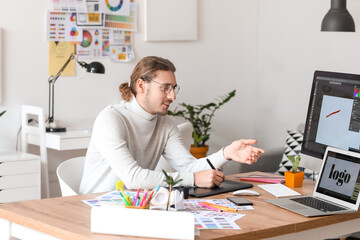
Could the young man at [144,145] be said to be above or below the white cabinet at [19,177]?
above

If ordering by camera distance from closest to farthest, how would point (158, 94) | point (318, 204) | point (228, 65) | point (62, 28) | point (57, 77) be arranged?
1. point (318, 204)
2. point (158, 94)
3. point (57, 77)
4. point (62, 28)
5. point (228, 65)

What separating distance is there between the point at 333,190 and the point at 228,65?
3320mm

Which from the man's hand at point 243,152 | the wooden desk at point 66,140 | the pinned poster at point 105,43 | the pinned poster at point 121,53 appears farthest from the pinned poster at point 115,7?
the man's hand at point 243,152

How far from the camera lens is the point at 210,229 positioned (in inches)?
74.6

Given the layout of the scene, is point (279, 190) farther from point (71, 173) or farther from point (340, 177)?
point (71, 173)

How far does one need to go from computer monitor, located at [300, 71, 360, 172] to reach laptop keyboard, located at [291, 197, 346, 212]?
11.9 inches

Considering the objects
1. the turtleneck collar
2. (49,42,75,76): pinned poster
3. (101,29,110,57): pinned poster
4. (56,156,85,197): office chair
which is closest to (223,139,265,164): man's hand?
the turtleneck collar

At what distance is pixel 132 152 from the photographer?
2.82 metres

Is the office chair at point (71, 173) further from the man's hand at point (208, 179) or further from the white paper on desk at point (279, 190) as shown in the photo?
the white paper on desk at point (279, 190)

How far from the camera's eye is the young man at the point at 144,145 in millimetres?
2547

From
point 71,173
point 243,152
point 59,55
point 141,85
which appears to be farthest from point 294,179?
point 59,55

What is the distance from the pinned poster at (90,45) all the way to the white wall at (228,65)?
12 centimetres

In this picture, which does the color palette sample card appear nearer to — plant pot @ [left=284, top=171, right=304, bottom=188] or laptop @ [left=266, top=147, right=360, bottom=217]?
laptop @ [left=266, top=147, right=360, bottom=217]

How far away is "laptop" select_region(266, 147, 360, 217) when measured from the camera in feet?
7.30
